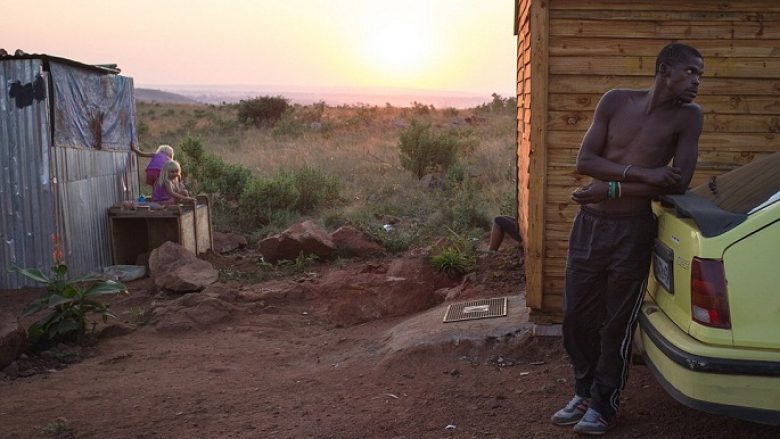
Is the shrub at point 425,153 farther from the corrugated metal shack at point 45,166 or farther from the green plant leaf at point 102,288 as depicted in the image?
the green plant leaf at point 102,288

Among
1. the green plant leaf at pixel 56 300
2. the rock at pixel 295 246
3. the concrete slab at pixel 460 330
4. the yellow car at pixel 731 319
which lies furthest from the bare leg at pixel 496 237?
the yellow car at pixel 731 319

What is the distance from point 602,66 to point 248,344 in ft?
13.3

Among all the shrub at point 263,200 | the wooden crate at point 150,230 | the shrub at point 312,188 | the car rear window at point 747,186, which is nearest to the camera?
the car rear window at point 747,186

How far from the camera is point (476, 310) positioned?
6.50 metres

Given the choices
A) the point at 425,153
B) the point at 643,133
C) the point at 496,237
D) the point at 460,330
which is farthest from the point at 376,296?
the point at 425,153

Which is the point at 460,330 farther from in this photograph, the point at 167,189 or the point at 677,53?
the point at 167,189

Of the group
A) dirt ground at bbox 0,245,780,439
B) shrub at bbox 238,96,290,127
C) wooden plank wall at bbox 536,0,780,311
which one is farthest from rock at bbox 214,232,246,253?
shrub at bbox 238,96,290,127

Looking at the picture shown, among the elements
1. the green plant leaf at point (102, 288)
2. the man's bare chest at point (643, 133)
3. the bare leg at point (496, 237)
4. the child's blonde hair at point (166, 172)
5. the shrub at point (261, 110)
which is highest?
the shrub at point (261, 110)

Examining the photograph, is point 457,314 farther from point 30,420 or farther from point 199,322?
point 30,420

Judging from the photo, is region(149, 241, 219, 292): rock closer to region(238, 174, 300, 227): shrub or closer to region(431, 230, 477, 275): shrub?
region(431, 230, 477, 275): shrub

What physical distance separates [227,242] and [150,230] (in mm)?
1629

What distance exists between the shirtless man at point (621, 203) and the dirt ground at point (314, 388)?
47cm

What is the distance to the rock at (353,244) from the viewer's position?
1086 centimetres

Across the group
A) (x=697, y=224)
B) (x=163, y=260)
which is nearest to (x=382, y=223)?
(x=163, y=260)
